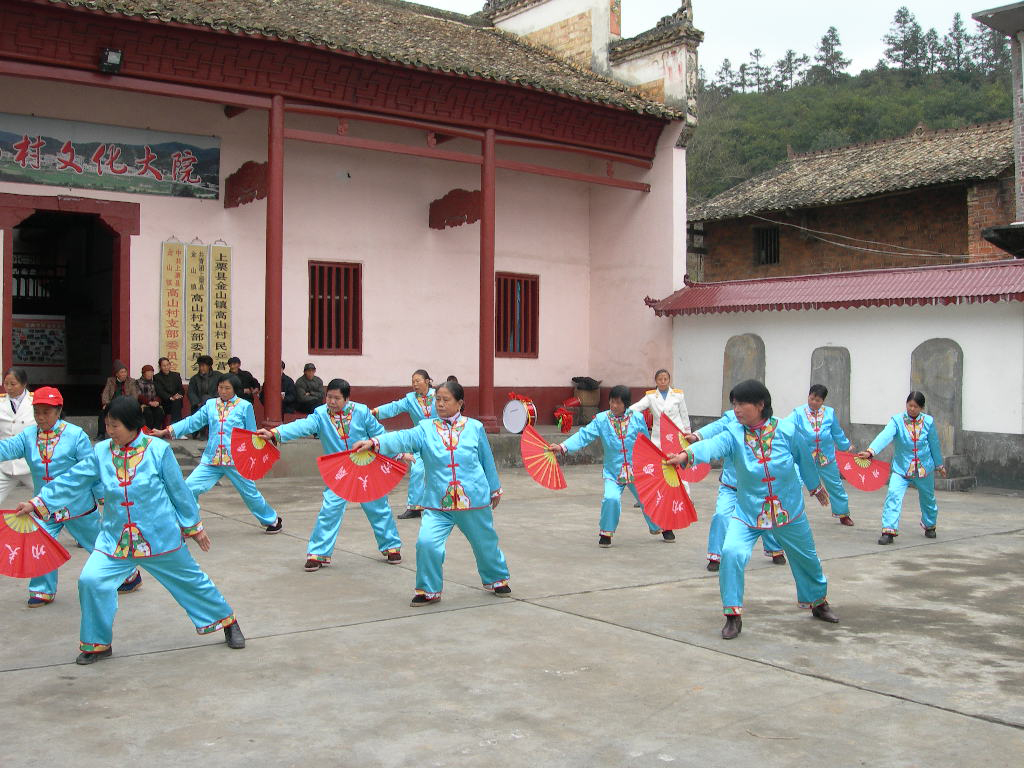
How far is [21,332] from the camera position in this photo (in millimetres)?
16078

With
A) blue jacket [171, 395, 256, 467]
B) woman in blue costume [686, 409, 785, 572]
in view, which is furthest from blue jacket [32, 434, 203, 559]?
woman in blue costume [686, 409, 785, 572]

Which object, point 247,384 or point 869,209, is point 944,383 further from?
point 869,209

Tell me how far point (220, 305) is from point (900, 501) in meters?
9.10

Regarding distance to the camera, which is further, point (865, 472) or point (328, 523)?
point (865, 472)

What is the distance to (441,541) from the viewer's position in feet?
19.8

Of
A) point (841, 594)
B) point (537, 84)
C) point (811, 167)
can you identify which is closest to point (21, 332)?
point (537, 84)

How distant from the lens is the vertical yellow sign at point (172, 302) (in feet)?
44.5

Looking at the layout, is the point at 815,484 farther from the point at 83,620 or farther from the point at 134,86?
the point at 134,86

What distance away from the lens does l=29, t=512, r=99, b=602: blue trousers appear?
6.07 metres

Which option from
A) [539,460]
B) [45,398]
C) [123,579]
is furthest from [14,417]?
[539,460]

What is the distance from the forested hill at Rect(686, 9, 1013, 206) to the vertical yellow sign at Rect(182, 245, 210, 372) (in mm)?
22668

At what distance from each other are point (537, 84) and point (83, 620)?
11071 mm

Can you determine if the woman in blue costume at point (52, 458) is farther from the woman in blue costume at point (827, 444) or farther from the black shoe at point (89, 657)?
the woman in blue costume at point (827, 444)

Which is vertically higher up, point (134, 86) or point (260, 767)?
point (134, 86)
